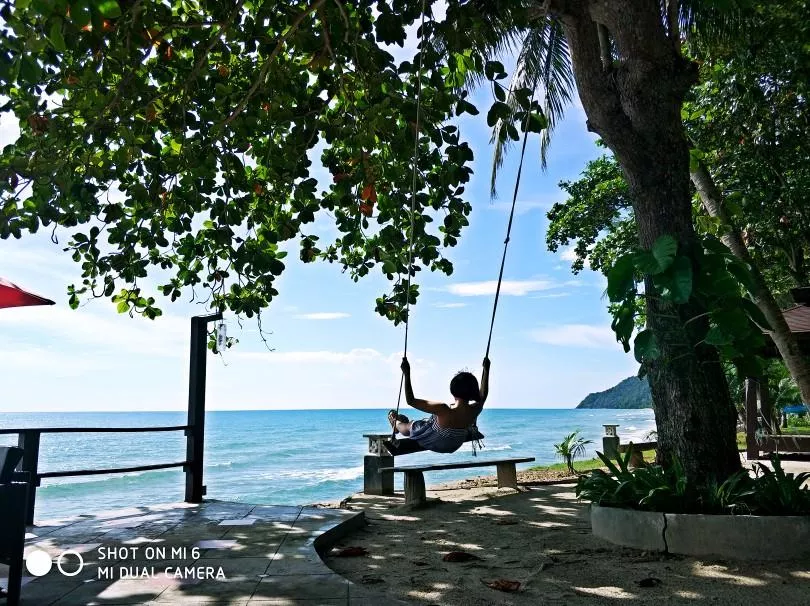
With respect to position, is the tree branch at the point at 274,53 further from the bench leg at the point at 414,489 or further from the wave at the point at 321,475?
the wave at the point at 321,475

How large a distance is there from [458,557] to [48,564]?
223 centimetres

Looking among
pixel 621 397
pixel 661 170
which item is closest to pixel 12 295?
pixel 661 170

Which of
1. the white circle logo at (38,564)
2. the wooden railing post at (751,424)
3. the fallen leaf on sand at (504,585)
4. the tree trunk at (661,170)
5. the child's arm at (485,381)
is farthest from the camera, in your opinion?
the wooden railing post at (751,424)

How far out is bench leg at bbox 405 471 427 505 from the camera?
20.3ft

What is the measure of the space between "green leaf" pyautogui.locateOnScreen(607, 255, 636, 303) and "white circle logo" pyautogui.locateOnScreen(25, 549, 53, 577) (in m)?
3.43

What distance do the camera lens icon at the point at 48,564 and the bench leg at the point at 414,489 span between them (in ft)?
10.5

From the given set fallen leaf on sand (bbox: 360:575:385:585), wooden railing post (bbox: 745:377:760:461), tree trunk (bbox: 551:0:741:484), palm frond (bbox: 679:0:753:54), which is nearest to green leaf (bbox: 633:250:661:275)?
tree trunk (bbox: 551:0:741:484)

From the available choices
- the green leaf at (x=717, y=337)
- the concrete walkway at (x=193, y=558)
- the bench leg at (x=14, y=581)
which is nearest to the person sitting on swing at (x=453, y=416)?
the concrete walkway at (x=193, y=558)

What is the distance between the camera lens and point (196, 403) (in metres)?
5.96

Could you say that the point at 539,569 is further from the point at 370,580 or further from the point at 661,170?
the point at 661,170

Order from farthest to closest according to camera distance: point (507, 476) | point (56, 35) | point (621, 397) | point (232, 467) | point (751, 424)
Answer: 1. point (621, 397)
2. point (232, 467)
3. point (751, 424)
4. point (507, 476)
5. point (56, 35)

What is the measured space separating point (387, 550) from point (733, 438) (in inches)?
89.3

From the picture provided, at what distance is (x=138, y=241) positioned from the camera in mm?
5441

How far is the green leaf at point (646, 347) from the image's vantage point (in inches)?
153
